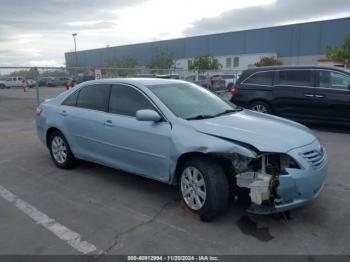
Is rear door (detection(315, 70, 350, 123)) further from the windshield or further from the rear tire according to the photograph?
the windshield

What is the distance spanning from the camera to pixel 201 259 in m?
3.04

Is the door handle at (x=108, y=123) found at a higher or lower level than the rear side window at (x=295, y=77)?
lower

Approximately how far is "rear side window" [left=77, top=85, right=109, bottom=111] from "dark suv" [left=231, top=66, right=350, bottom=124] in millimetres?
5321

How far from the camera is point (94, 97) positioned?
5.21 metres

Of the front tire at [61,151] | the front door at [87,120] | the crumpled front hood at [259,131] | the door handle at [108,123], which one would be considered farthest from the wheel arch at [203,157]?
the front tire at [61,151]

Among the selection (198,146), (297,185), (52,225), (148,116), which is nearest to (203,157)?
(198,146)

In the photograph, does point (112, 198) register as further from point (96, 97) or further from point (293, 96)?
point (293, 96)

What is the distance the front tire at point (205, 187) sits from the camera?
3576 mm

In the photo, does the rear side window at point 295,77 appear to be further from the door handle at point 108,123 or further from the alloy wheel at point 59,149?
the alloy wheel at point 59,149

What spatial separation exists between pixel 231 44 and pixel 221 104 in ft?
177

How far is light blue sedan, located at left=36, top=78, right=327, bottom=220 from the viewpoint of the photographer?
3.48 metres

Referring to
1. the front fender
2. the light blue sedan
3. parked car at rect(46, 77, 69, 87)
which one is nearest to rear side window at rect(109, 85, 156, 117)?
the light blue sedan

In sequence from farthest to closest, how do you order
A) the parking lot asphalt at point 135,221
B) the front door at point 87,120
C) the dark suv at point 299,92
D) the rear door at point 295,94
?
the rear door at point 295,94 < the dark suv at point 299,92 < the front door at point 87,120 < the parking lot asphalt at point 135,221

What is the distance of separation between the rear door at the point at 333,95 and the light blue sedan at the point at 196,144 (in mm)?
4333
